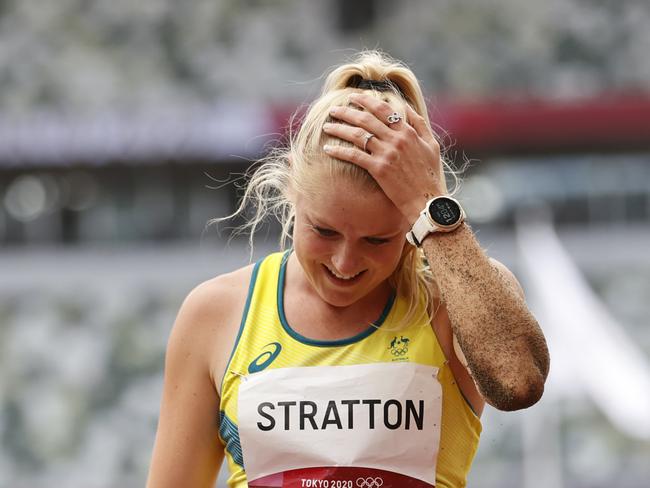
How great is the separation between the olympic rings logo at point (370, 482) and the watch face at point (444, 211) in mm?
493

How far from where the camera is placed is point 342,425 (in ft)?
7.33

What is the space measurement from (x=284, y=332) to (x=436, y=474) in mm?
394

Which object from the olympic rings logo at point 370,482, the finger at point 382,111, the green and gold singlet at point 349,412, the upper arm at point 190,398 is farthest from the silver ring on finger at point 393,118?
the olympic rings logo at point 370,482

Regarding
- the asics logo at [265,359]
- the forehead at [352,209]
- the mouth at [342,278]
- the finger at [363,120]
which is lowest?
the asics logo at [265,359]

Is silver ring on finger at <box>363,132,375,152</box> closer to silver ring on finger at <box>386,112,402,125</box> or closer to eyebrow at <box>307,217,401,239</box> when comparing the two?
silver ring on finger at <box>386,112,402,125</box>

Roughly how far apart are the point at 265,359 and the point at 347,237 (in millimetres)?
309

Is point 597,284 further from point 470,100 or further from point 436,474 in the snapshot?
point 436,474

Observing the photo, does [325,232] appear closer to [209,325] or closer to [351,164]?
[351,164]

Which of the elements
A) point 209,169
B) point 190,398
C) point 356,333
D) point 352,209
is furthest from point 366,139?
point 209,169

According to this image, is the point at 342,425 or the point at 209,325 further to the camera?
the point at 209,325

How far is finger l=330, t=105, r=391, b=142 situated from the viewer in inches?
85.0

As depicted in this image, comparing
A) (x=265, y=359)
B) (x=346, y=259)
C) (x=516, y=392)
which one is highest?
(x=346, y=259)

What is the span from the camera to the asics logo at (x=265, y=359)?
2283 millimetres

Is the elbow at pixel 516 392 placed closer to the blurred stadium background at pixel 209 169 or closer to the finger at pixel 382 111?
the finger at pixel 382 111
